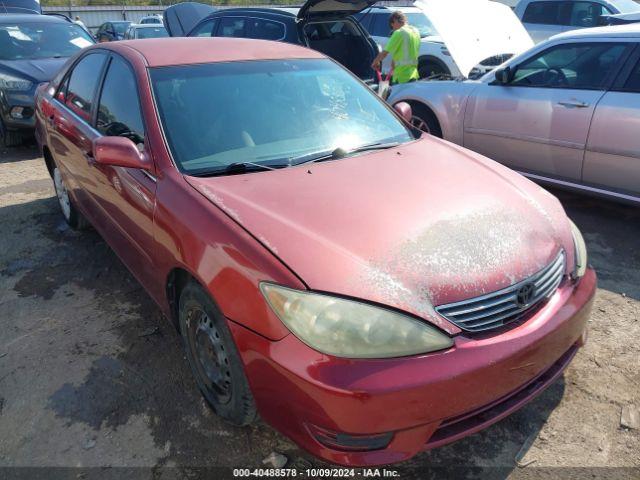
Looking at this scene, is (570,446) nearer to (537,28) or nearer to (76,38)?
(76,38)

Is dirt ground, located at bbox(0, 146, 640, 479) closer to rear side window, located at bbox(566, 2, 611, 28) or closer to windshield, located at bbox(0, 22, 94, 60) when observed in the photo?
windshield, located at bbox(0, 22, 94, 60)

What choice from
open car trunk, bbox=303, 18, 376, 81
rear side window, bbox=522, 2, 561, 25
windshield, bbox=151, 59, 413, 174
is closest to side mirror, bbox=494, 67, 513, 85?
windshield, bbox=151, 59, 413, 174

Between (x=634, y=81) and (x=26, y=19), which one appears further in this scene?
(x=26, y=19)

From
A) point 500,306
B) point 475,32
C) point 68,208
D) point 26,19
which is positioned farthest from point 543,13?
point 500,306

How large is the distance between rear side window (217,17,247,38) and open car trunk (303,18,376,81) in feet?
3.72

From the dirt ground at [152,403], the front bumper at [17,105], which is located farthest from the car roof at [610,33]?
the front bumper at [17,105]

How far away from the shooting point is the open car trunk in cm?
694

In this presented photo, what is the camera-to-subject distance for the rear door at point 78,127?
332 centimetres

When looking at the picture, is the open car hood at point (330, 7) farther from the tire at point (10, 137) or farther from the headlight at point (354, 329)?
the headlight at point (354, 329)

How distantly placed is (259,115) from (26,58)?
610 cm

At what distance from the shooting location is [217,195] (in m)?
2.20

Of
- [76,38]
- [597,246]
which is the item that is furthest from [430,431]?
[76,38]

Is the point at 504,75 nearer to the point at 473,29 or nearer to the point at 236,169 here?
the point at 473,29

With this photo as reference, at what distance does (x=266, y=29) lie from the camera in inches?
266
